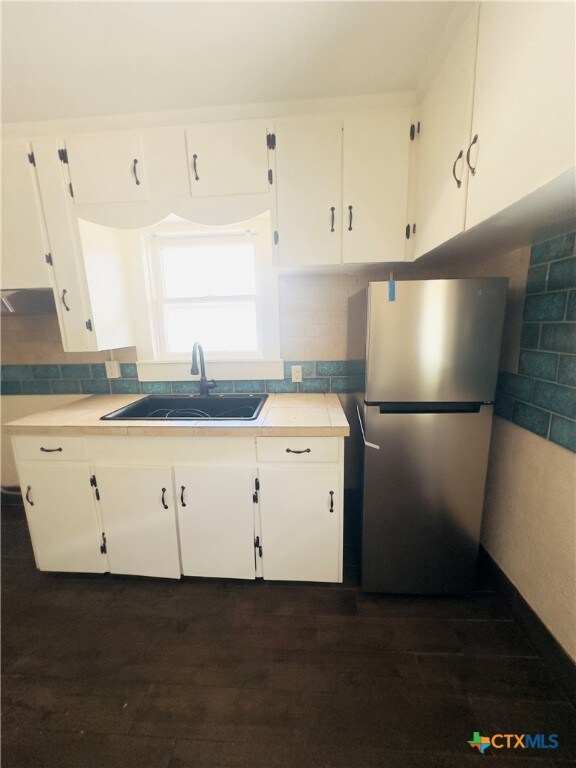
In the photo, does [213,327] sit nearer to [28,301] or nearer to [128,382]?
[128,382]

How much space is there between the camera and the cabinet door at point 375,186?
55.1 inches

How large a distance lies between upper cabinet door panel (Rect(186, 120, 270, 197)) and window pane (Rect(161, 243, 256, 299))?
0.49 meters

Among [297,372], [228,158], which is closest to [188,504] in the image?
[297,372]

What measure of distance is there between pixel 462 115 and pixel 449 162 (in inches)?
5.2

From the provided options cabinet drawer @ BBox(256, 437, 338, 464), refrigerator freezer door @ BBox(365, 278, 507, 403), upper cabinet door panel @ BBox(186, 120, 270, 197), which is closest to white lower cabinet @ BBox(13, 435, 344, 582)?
cabinet drawer @ BBox(256, 437, 338, 464)

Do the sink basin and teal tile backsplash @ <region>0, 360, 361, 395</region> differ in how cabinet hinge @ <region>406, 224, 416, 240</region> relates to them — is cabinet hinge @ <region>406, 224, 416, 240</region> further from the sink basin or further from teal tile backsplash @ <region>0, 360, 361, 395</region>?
the sink basin

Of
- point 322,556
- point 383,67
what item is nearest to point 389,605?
point 322,556

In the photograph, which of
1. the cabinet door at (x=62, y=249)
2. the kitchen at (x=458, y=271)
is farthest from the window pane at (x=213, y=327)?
the cabinet door at (x=62, y=249)

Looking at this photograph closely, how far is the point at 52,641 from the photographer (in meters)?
1.38

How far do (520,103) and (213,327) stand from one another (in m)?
1.79

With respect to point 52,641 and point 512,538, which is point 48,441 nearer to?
point 52,641

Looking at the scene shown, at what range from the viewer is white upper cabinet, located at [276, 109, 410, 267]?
55.4 inches

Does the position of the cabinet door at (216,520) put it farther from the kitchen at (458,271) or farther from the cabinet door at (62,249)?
the cabinet door at (62,249)

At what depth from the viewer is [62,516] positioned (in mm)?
1641
